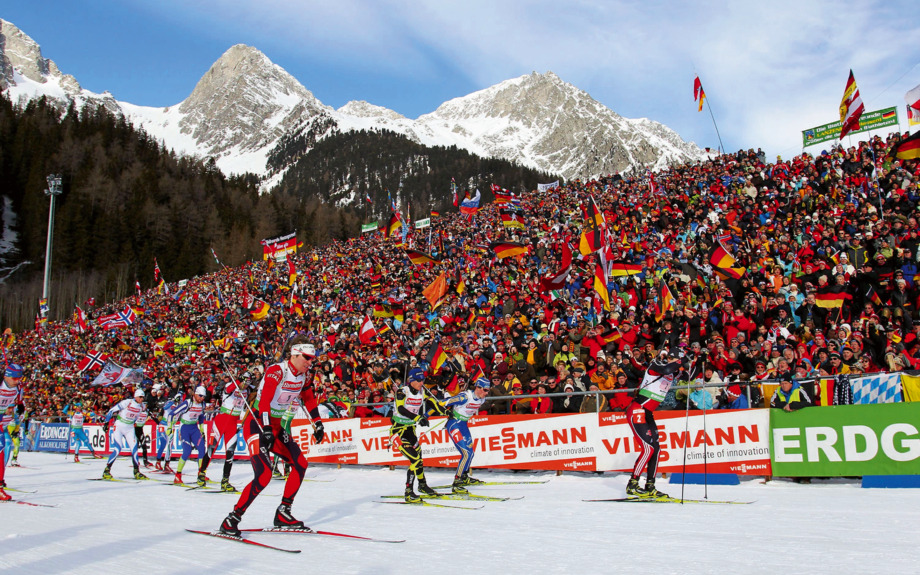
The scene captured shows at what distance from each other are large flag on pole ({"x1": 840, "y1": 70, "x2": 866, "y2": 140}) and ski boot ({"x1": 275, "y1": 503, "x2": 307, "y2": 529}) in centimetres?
1876

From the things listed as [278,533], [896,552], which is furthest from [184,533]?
[896,552]

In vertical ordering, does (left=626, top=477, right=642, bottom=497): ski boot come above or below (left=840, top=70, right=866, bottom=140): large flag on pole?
below

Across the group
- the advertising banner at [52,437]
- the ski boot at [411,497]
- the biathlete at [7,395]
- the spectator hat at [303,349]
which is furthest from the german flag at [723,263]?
the advertising banner at [52,437]

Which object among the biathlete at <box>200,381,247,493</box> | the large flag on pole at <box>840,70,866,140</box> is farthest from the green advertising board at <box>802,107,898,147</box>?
the biathlete at <box>200,381,247,493</box>

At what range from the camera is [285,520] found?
7.52 m

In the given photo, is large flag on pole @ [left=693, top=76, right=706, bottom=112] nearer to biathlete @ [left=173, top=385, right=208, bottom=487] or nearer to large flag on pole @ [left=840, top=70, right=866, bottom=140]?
large flag on pole @ [left=840, top=70, right=866, bottom=140]

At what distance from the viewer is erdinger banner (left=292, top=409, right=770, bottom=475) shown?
36.0ft

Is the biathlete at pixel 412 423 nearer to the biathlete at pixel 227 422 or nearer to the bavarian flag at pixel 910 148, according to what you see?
the biathlete at pixel 227 422

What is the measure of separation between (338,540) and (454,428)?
14.8ft

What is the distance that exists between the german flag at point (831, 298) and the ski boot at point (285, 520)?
10.8 metres

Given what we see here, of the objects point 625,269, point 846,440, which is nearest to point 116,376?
point 625,269

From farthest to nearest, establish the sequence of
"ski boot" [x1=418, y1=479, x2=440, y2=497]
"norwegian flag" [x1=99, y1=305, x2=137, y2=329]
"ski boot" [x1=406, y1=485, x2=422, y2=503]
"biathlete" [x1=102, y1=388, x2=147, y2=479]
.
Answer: "norwegian flag" [x1=99, y1=305, x2=137, y2=329] → "biathlete" [x1=102, y1=388, x2=147, y2=479] → "ski boot" [x1=418, y1=479, x2=440, y2=497] → "ski boot" [x1=406, y1=485, x2=422, y2=503]

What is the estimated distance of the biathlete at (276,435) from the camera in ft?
24.1

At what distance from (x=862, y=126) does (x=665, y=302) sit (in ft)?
58.3
